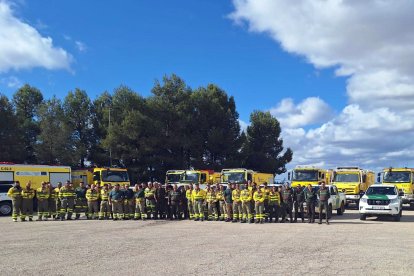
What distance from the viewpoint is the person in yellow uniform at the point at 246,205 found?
65.5 ft

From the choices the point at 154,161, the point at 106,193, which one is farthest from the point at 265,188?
the point at 154,161

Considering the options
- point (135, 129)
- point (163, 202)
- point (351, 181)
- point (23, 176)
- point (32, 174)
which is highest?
point (135, 129)

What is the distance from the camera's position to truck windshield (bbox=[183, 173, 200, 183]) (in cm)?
2989

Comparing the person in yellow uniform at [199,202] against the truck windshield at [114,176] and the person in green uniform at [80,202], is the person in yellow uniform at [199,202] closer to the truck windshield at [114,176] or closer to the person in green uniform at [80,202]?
the person in green uniform at [80,202]

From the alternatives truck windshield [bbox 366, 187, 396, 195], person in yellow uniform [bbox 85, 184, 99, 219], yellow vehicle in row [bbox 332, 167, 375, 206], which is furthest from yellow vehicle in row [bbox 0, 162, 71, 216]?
truck windshield [bbox 366, 187, 396, 195]

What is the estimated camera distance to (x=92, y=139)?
172 ft

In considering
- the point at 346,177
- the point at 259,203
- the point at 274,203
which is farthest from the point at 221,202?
the point at 346,177

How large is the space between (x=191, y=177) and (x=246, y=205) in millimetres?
10386

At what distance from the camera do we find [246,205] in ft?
65.8

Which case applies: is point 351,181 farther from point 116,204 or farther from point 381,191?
point 116,204

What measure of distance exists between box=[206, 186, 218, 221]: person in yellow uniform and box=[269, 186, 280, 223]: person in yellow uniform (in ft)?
8.53

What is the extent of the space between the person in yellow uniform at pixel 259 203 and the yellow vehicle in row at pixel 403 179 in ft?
36.2

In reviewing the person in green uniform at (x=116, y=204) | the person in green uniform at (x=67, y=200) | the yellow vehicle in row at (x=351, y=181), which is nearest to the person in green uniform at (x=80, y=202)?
the person in green uniform at (x=67, y=200)

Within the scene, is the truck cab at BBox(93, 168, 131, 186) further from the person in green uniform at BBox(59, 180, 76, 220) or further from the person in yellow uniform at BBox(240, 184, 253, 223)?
the person in yellow uniform at BBox(240, 184, 253, 223)
